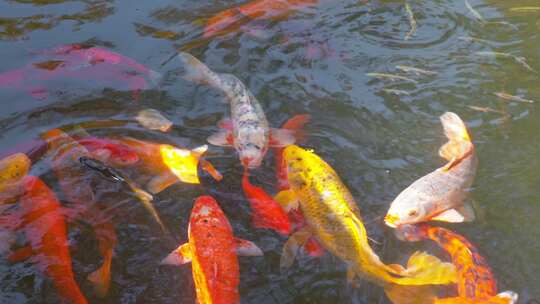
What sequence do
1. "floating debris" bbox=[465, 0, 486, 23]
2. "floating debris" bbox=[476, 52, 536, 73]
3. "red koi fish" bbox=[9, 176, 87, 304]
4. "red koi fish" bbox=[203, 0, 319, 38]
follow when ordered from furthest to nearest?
"floating debris" bbox=[465, 0, 486, 23]
"red koi fish" bbox=[203, 0, 319, 38]
"floating debris" bbox=[476, 52, 536, 73]
"red koi fish" bbox=[9, 176, 87, 304]

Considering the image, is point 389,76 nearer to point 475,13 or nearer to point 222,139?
point 475,13

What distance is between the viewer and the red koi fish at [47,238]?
355 centimetres

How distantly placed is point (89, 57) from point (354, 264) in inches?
130

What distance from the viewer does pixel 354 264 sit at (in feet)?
11.8

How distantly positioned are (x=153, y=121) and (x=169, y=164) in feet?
2.04

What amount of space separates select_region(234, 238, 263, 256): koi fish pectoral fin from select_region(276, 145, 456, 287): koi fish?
0.19 metres

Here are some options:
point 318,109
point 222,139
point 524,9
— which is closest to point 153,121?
point 222,139

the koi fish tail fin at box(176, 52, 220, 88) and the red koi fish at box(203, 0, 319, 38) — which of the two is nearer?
the koi fish tail fin at box(176, 52, 220, 88)

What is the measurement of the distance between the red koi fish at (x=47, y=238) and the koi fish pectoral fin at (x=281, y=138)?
5.63 ft

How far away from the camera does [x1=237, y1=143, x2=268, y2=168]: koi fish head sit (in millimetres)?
4438

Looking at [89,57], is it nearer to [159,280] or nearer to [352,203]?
[159,280]

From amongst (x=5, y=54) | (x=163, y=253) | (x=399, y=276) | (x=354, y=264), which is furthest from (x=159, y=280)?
(x=5, y=54)

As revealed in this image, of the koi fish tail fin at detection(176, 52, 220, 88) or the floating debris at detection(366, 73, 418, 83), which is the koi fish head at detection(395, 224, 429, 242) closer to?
the floating debris at detection(366, 73, 418, 83)

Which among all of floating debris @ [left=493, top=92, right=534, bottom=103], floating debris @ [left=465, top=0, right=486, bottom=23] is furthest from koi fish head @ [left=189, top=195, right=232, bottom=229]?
floating debris @ [left=465, top=0, right=486, bottom=23]
